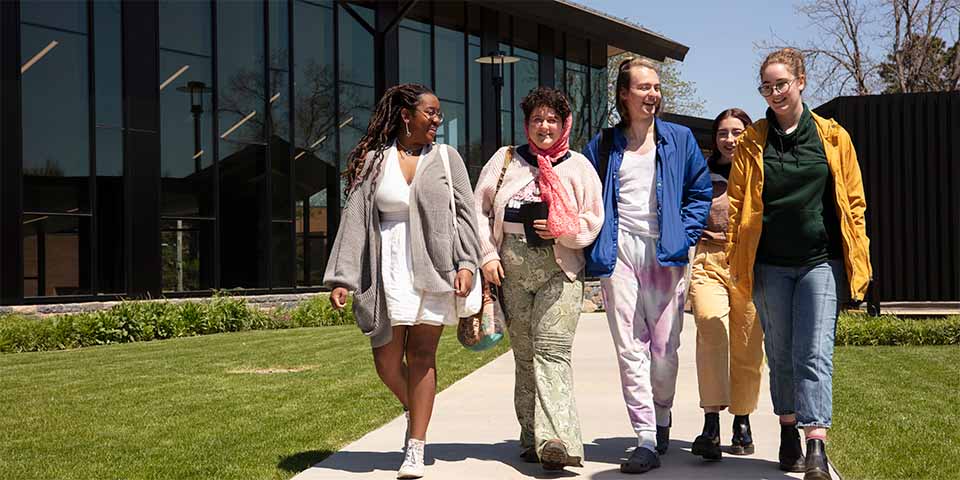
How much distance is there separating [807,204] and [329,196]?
772 inches

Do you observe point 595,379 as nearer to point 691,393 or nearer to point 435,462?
point 691,393

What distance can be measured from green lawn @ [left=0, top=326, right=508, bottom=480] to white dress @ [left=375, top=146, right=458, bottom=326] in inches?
43.8

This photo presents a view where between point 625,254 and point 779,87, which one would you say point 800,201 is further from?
point 625,254

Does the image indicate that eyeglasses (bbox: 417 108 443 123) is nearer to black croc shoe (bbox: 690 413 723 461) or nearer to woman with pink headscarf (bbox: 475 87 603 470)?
woman with pink headscarf (bbox: 475 87 603 470)

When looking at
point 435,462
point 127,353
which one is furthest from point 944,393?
point 127,353

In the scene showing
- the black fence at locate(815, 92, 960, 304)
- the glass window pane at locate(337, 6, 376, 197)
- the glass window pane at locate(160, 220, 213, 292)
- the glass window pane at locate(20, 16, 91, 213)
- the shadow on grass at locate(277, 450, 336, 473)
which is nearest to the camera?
the shadow on grass at locate(277, 450, 336, 473)

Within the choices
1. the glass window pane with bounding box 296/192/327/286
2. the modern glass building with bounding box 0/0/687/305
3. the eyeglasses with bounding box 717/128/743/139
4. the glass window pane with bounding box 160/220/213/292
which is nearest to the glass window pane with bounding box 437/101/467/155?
the modern glass building with bounding box 0/0/687/305

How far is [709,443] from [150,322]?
13232mm

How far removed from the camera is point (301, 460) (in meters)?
6.45

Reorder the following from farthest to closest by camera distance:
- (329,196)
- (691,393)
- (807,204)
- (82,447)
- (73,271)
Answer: (329,196), (73,271), (691,393), (82,447), (807,204)

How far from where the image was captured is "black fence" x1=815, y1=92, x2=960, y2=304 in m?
17.1

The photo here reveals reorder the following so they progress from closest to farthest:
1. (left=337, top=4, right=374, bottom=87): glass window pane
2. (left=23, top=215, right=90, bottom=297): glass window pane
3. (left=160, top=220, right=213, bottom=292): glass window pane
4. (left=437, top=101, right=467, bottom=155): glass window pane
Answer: (left=23, top=215, right=90, bottom=297): glass window pane → (left=160, top=220, right=213, bottom=292): glass window pane → (left=337, top=4, right=374, bottom=87): glass window pane → (left=437, top=101, right=467, bottom=155): glass window pane

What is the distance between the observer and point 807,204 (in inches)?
219

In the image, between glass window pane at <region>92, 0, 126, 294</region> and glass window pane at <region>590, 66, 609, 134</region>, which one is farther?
glass window pane at <region>590, 66, 609, 134</region>
